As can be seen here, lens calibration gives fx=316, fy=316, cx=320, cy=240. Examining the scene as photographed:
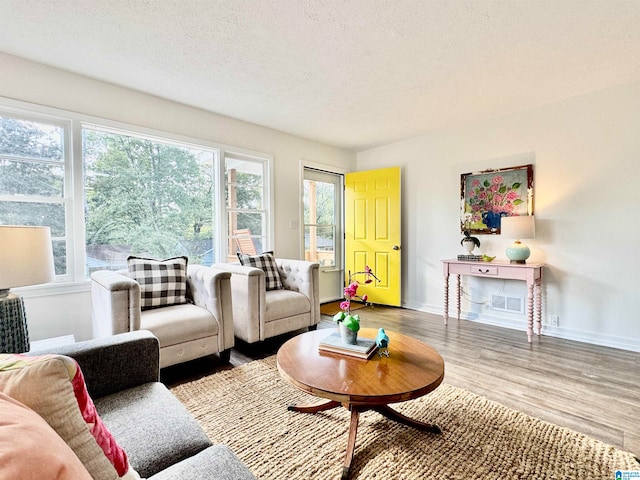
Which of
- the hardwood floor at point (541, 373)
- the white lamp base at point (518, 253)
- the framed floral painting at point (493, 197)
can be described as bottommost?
the hardwood floor at point (541, 373)

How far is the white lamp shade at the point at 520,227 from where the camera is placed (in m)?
3.13

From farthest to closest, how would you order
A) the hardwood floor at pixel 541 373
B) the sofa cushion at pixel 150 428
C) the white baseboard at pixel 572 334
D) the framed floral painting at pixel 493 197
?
the framed floral painting at pixel 493 197, the white baseboard at pixel 572 334, the hardwood floor at pixel 541 373, the sofa cushion at pixel 150 428

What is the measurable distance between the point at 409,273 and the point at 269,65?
10.3ft

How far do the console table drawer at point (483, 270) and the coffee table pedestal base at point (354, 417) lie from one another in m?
2.10

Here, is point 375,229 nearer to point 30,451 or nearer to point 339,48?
point 339,48

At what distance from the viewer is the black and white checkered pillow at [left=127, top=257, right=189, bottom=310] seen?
8.01 feet

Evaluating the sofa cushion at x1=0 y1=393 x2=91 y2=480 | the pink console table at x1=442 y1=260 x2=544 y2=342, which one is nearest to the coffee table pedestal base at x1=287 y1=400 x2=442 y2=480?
the sofa cushion at x1=0 y1=393 x2=91 y2=480

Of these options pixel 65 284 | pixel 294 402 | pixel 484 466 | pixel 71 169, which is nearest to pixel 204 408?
pixel 294 402

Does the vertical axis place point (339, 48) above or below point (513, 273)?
above

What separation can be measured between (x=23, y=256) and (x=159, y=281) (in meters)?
1.14

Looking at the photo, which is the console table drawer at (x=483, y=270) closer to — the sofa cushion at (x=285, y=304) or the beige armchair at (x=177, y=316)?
the sofa cushion at (x=285, y=304)

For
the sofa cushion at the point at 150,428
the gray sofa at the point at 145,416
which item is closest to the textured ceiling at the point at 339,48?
the gray sofa at the point at 145,416

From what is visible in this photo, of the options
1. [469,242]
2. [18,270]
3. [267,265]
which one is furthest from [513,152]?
[18,270]

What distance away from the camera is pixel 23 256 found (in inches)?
54.9
